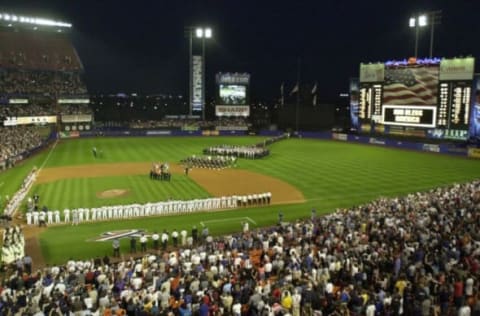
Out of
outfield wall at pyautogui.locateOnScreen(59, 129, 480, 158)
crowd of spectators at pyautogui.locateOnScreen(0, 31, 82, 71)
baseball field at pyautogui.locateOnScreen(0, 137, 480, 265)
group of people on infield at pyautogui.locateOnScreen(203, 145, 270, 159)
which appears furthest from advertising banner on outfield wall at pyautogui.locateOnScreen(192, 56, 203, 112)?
group of people on infield at pyautogui.locateOnScreen(203, 145, 270, 159)

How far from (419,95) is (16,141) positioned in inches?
1891

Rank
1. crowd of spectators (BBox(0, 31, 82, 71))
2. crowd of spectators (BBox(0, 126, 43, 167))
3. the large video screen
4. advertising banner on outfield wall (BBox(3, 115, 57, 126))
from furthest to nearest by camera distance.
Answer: the large video screen → crowd of spectators (BBox(0, 31, 82, 71)) → advertising banner on outfield wall (BBox(3, 115, 57, 126)) → crowd of spectators (BBox(0, 126, 43, 167))

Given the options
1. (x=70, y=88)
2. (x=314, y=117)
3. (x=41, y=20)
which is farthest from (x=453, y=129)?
(x=41, y=20)

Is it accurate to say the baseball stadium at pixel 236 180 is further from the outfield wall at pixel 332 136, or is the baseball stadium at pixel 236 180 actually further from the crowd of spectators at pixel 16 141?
the crowd of spectators at pixel 16 141

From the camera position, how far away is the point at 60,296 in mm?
12680

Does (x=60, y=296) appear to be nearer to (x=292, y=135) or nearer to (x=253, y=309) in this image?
(x=253, y=309)

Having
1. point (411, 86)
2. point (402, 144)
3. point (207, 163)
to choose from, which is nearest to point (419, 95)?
point (411, 86)

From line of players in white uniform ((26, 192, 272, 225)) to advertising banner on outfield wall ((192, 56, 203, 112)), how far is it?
53104mm

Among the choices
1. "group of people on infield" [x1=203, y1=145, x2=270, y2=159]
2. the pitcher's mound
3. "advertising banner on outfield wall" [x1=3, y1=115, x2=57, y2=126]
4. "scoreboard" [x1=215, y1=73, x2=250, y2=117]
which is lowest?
the pitcher's mound

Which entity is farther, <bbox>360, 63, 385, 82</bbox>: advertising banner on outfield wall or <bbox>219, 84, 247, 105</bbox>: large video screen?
<bbox>219, 84, 247, 105</bbox>: large video screen

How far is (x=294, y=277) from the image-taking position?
1423cm

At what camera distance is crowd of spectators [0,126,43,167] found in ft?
149

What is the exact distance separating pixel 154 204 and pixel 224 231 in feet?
17.1

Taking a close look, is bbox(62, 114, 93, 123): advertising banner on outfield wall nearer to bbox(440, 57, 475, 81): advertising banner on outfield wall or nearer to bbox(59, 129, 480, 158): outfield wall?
bbox(59, 129, 480, 158): outfield wall
